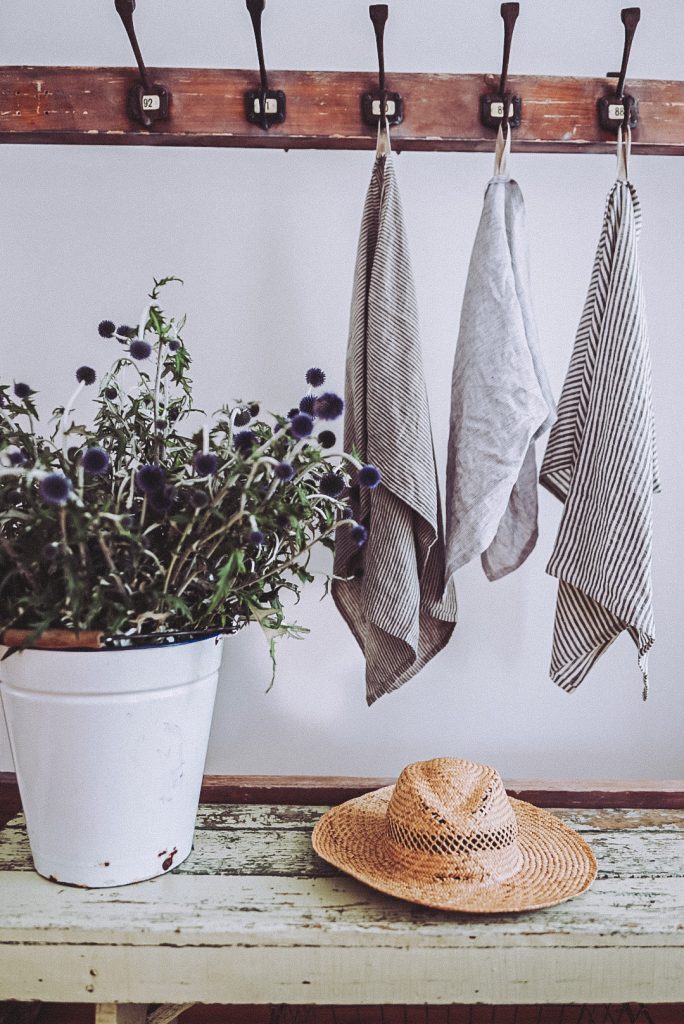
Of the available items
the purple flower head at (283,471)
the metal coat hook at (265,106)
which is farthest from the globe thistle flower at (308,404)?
the metal coat hook at (265,106)

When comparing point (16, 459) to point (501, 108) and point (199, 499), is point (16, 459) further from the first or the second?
point (501, 108)

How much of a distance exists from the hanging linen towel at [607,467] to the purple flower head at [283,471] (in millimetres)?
371

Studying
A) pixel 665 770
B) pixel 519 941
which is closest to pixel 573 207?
pixel 665 770

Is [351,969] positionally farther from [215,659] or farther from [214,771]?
[214,771]

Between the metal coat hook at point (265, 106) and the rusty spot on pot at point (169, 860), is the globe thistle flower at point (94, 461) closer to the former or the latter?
the rusty spot on pot at point (169, 860)

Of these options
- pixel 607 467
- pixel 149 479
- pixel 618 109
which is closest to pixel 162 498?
pixel 149 479

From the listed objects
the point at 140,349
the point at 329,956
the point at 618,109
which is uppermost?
the point at 618,109

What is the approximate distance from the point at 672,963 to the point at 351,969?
0.95ft

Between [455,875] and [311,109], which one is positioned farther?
[311,109]

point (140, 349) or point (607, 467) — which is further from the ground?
point (140, 349)

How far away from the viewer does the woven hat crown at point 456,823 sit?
2.52ft

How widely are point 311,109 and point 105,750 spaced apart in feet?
2.60

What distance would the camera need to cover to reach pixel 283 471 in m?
0.70

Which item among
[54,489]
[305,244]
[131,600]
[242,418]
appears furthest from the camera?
[305,244]
